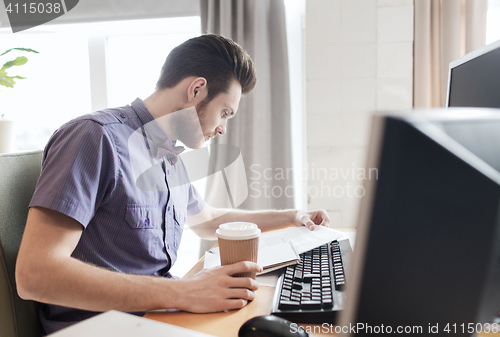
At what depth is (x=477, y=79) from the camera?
0.81 meters

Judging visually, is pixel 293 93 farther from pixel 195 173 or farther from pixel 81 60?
pixel 81 60

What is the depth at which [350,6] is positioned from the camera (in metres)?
1.79

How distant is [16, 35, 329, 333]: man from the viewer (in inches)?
23.4

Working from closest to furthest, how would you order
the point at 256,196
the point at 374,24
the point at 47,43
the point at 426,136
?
the point at 426,136 → the point at 374,24 → the point at 256,196 → the point at 47,43

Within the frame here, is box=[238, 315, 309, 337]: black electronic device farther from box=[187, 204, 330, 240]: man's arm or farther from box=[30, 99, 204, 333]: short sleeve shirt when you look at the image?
box=[187, 204, 330, 240]: man's arm

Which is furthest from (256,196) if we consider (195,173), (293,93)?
(293,93)

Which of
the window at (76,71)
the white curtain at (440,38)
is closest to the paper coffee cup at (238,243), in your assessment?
the white curtain at (440,38)

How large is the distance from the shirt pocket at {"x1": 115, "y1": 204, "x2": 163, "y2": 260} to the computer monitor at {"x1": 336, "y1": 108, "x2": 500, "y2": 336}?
0.64 m

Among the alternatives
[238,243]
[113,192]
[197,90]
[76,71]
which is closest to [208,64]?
[197,90]

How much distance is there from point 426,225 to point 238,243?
0.44 meters

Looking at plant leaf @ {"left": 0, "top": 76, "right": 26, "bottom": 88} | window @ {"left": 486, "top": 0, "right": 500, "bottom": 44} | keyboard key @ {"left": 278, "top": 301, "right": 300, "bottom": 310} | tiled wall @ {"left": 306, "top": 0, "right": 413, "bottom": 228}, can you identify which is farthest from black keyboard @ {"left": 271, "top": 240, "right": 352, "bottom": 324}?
window @ {"left": 486, "top": 0, "right": 500, "bottom": 44}

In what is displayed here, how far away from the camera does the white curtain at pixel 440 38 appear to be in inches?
69.5

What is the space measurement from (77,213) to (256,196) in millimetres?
1414

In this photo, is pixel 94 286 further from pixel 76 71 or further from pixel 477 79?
pixel 76 71
